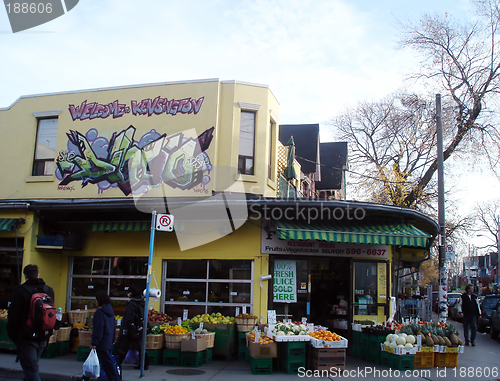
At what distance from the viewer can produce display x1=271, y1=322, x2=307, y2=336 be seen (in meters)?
9.15

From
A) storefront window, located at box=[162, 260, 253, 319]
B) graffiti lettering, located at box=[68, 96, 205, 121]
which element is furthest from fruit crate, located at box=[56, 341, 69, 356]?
graffiti lettering, located at box=[68, 96, 205, 121]

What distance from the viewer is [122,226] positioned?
451 inches

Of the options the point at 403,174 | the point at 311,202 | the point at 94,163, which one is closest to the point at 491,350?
the point at 311,202

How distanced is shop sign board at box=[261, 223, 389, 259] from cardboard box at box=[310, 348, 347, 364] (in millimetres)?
2917

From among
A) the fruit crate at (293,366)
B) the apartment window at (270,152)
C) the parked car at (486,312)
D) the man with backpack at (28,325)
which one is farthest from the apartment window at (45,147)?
the parked car at (486,312)

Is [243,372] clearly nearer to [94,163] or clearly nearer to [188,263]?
[188,263]

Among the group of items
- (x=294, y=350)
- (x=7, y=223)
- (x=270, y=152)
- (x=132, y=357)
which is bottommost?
(x=132, y=357)

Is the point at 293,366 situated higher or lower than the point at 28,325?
lower

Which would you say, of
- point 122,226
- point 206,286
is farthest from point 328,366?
point 122,226

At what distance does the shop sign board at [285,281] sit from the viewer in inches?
441

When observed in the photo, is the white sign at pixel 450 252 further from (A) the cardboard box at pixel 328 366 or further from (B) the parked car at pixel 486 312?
(A) the cardboard box at pixel 328 366

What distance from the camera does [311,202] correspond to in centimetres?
1034

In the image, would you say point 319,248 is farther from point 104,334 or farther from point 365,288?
point 104,334

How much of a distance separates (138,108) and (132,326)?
24.5 feet
